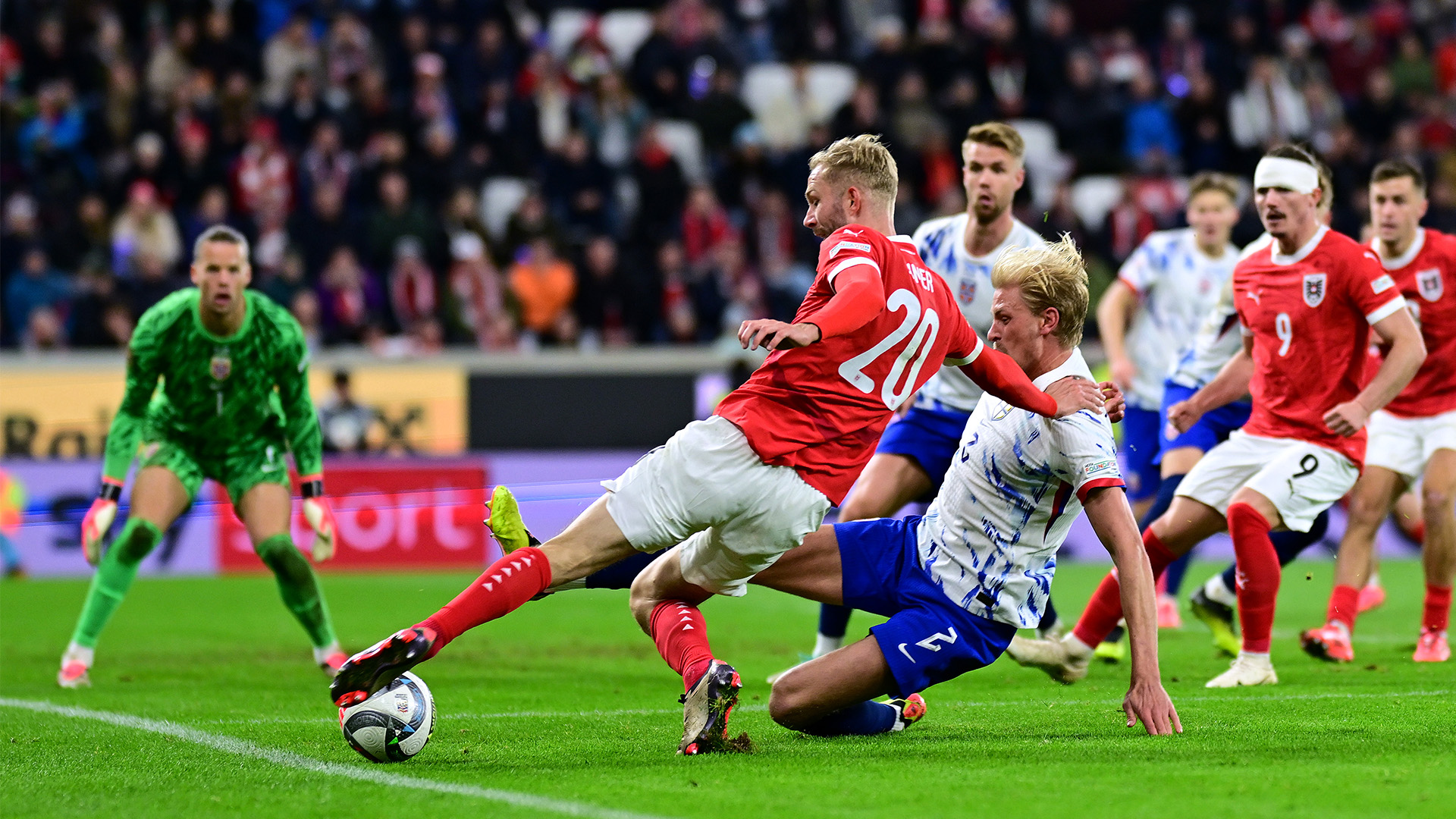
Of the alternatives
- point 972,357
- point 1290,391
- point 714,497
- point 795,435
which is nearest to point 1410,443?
point 1290,391

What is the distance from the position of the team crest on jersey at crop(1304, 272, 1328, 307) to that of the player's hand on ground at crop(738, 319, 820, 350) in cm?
314

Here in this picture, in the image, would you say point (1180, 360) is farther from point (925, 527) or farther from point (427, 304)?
point (427, 304)

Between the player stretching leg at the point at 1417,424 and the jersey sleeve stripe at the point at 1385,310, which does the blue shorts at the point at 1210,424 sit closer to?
the player stretching leg at the point at 1417,424

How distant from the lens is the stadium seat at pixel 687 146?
19453 millimetres

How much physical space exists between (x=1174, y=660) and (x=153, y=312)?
17.0ft

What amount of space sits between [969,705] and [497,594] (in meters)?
2.34

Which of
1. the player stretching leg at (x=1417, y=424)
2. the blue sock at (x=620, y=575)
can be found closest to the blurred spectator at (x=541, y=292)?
the player stretching leg at (x=1417, y=424)

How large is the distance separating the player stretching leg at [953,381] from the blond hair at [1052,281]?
77.7 inches

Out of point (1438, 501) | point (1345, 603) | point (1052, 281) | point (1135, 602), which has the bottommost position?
point (1345, 603)

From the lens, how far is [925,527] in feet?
18.9

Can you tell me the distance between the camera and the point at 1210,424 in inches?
351

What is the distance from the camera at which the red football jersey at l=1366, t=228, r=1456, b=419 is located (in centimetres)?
845

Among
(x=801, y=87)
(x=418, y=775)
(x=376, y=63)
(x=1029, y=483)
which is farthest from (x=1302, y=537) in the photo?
(x=376, y=63)

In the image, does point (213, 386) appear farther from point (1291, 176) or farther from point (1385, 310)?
point (1385, 310)
